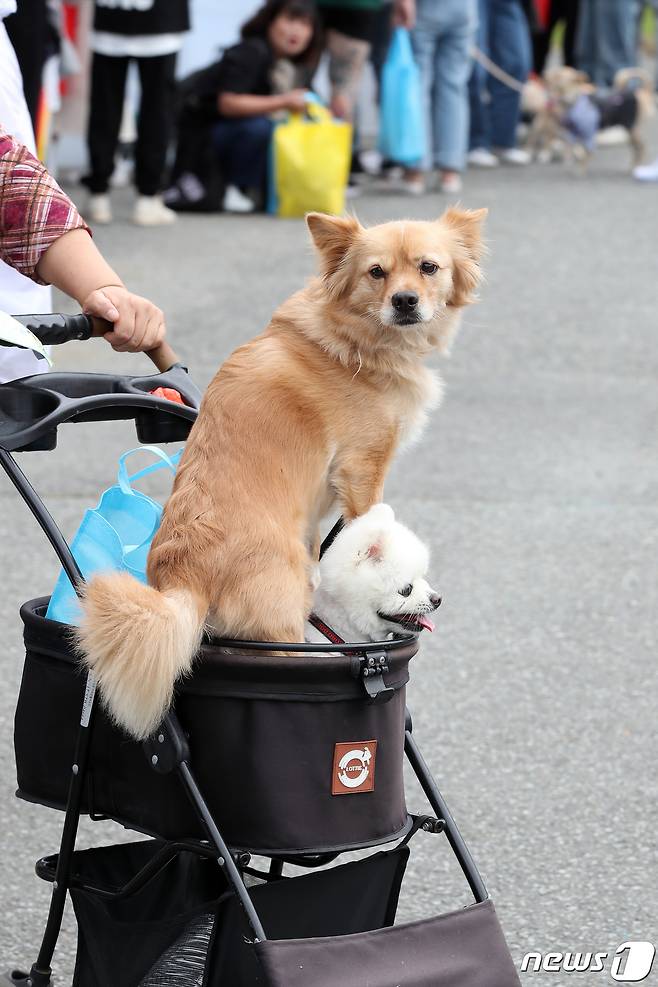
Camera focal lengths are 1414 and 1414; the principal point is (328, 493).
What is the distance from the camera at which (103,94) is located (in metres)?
8.70

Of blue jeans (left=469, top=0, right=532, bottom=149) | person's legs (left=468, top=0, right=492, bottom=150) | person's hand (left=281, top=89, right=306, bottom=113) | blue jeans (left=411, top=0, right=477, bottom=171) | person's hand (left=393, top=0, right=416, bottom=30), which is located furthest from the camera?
blue jeans (left=469, top=0, right=532, bottom=149)

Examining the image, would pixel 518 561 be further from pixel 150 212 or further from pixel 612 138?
pixel 612 138

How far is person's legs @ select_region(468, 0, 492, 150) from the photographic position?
12.1 meters

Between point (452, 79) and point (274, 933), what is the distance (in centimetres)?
927

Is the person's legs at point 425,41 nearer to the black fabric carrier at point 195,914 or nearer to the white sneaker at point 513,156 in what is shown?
the white sneaker at point 513,156

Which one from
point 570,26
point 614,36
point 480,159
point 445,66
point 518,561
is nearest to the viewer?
point 518,561

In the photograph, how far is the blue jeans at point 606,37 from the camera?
1459 cm

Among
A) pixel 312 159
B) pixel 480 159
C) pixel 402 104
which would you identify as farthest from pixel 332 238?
pixel 480 159

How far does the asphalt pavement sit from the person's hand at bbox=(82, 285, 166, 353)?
69 centimetres

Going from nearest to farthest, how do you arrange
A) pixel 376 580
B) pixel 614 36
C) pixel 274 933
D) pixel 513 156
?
pixel 376 580, pixel 274 933, pixel 513 156, pixel 614 36

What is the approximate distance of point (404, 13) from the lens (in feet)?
33.3

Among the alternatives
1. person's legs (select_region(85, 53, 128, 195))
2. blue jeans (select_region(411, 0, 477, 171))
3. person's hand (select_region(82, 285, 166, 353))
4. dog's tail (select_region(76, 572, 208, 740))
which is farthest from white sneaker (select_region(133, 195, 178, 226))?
dog's tail (select_region(76, 572, 208, 740))

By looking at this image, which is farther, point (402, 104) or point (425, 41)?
point (425, 41)

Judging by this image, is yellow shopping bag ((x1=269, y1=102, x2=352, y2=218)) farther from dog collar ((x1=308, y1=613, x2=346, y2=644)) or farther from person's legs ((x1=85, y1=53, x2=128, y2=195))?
dog collar ((x1=308, y1=613, x2=346, y2=644))
